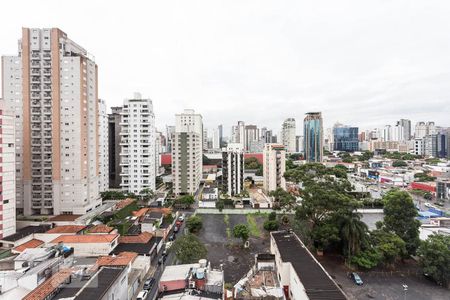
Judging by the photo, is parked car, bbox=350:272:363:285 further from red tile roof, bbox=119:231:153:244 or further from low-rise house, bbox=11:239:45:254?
low-rise house, bbox=11:239:45:254

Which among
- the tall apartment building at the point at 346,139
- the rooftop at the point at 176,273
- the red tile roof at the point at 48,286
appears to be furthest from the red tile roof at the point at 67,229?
the tall apartment building at the point at 346,139

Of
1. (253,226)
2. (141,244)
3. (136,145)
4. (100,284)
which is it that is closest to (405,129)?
(253,226)

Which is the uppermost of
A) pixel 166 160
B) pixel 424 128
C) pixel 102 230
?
pixel 424 128

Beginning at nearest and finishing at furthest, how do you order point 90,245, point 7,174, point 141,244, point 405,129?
point 90,245
point 141,244
point 7,174
point 405,129

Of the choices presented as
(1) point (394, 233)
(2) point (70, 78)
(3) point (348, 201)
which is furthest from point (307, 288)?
(2) point (70, 78)

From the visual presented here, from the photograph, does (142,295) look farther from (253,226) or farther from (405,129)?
(405,129)

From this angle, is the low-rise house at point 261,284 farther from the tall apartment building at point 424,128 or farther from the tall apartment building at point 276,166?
the tall apartment building at point 424,128

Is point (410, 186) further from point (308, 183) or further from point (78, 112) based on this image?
point (78, 112)
